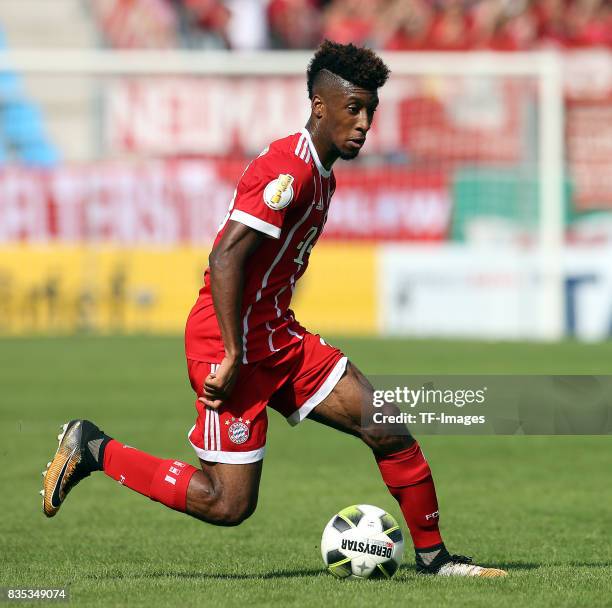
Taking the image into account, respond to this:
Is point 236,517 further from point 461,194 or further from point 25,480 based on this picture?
point 461,194

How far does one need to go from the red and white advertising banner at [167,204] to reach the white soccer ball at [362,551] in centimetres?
1166

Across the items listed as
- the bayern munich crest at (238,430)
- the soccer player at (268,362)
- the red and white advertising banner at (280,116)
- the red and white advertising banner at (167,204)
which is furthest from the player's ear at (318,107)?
the red and white advertising banner at (280,116)

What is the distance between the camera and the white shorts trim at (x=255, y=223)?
5.27 metres

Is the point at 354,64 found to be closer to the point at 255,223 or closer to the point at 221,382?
the point at 255,223

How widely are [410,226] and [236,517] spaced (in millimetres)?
12078

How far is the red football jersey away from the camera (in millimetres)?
5293

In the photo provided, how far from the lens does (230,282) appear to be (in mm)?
5270

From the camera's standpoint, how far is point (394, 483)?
5.77 metres

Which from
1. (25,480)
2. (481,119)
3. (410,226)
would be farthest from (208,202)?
(25,480)

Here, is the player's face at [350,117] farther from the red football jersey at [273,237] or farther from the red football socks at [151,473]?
the red football socks at [151,473]

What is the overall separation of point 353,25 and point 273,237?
15.7 meters

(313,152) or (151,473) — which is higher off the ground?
(313,152)

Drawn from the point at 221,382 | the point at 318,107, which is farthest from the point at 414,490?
the point at 318,107

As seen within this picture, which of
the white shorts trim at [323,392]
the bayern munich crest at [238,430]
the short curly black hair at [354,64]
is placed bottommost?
the bayern munich crest at [238,430]
